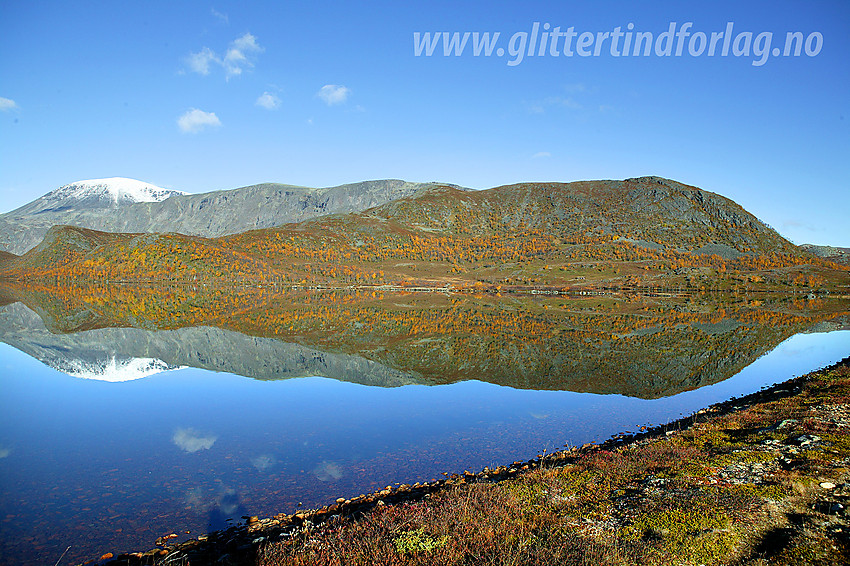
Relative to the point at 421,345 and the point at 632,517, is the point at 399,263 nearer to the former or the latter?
the point at 421,345

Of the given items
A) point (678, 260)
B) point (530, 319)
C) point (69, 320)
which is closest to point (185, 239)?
point (69, 320)

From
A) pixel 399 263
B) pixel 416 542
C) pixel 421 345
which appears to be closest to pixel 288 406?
pixel 416 542

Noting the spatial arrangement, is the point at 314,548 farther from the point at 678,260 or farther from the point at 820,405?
the point at 678,260

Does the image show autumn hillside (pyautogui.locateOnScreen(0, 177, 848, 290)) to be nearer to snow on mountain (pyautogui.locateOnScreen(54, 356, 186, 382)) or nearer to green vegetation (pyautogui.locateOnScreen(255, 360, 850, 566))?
snow on mountain (pyautogui.locateOnScreen(54, 356, 186, 382))

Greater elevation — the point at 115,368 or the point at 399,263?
the point at 399,263

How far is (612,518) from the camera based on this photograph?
893cm

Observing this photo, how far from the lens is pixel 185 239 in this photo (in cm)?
16850

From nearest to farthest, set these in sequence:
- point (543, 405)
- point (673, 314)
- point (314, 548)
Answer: point (314, 548) < point (543, 405) < point (673, 314)

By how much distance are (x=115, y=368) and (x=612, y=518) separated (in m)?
31.1

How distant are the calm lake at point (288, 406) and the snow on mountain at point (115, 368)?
28 cm

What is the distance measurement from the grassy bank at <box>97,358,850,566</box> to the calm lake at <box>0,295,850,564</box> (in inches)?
104

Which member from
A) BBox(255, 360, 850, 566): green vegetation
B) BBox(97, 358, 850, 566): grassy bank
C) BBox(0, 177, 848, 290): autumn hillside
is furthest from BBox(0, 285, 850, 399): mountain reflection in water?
BBox(0, 177, 848, 290): autumn hillside

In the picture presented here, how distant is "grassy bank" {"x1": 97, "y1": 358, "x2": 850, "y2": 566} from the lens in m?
7.57

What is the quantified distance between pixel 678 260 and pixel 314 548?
195452 mm
